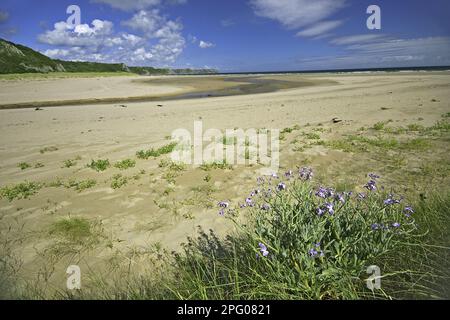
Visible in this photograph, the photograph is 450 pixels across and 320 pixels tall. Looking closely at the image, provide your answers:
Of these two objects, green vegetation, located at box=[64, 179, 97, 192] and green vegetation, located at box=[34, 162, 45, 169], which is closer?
green vegetation, located at box=[64, 179, 97, 192]

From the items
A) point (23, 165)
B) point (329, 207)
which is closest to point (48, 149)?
point (23, 165)

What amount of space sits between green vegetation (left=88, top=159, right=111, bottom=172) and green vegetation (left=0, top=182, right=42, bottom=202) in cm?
140

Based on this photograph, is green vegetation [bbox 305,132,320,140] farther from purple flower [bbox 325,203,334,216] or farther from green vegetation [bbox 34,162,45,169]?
green vegetation [bbox 34,162,45,169]

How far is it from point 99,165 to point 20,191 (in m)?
1.93

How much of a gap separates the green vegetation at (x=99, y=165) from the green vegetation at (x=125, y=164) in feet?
0.94

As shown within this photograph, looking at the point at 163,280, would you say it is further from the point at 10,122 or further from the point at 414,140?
the point at 10,122

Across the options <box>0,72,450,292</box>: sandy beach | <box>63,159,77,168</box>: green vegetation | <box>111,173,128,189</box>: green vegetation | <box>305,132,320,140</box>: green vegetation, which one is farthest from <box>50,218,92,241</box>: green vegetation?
<box>305,132,320,140</box>: green vegetation

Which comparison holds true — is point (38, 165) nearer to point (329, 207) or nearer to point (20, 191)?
point (20, 191)

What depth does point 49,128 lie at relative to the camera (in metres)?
13.4

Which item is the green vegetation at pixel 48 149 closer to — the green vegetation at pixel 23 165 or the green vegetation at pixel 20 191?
the green vegetation at pixel 23 165

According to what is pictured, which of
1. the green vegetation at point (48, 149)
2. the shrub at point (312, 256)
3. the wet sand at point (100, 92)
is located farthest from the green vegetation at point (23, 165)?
the wet sand at point (100, 92)

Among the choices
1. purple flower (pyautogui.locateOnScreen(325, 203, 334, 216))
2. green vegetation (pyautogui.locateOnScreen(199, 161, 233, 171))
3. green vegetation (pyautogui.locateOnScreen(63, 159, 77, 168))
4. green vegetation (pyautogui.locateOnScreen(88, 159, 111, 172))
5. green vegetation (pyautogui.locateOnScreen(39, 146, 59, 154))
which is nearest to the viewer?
purple flower (pyautogui.locateOnScreen(325, 203, 334, 216))

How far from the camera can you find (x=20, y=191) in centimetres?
635

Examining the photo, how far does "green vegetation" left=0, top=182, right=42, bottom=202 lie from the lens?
615 centimetres
